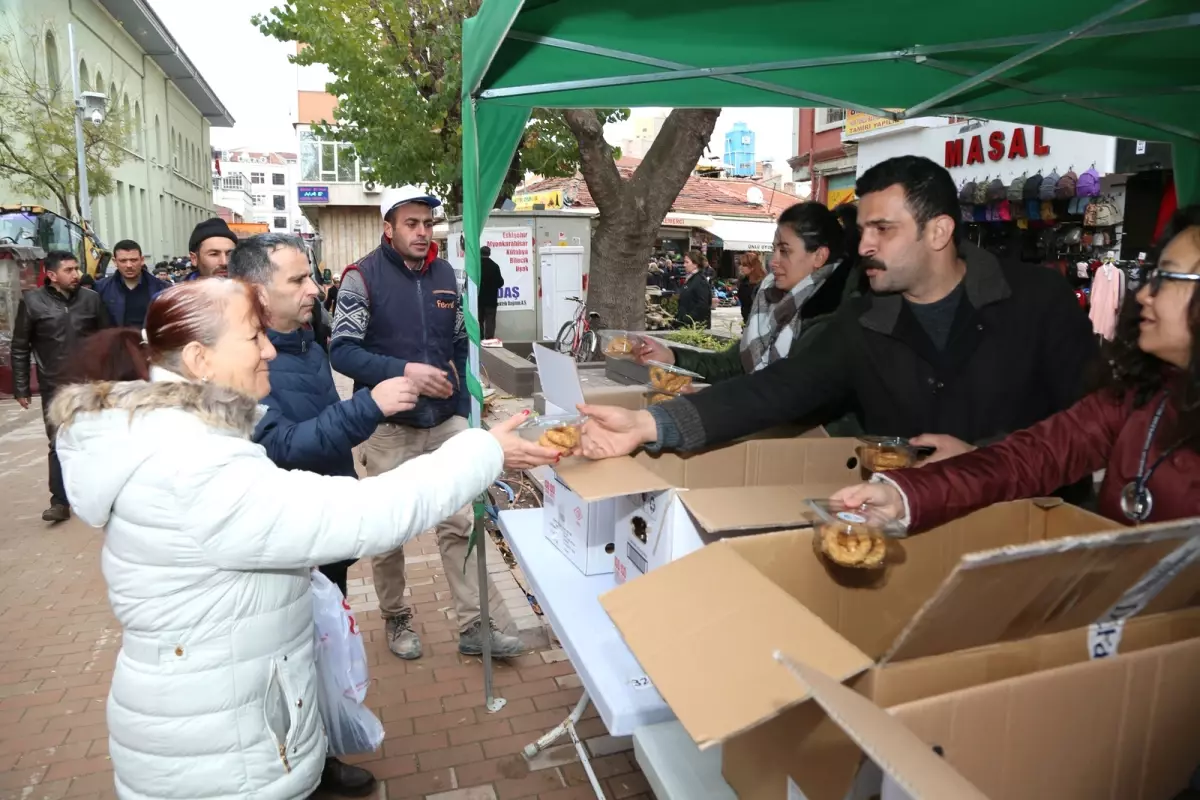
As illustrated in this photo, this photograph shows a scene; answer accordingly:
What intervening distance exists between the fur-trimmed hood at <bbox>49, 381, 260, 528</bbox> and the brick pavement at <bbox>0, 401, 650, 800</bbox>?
184cm

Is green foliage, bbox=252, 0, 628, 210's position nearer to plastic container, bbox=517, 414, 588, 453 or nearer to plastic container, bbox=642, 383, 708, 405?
plastic container, bbox=642, 383, 708, 405

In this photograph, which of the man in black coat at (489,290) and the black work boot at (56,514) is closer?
the black work boot at (56,514)

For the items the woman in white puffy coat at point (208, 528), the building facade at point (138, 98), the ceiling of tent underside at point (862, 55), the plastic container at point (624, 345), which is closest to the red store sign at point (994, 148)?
the ceiling of tent underside at point (862, 55)

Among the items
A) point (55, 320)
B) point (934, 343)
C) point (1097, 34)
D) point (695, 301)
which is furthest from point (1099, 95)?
point (695, 301)

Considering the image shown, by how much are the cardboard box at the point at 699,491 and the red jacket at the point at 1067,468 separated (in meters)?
0.30

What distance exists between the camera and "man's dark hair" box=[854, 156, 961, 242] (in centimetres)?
246

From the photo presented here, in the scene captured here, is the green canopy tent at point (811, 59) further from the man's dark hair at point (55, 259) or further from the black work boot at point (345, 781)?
the man's dark hair at point (55, 259)

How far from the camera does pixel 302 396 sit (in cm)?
279

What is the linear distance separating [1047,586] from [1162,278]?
36.3 inches

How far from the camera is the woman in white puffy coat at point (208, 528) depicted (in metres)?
1.54

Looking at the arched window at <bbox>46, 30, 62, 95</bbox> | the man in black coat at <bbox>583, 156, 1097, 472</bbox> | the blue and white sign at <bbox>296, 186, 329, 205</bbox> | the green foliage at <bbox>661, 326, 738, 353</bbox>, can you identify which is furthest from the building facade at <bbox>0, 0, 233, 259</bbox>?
the man in black coat at <bbox>583, 156, 1097, 472</bbox>

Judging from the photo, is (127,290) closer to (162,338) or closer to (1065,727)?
(162,338)

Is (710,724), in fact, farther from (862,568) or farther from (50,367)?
(50,367)

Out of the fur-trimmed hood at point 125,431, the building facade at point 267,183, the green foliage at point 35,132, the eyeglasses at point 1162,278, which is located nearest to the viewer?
the fur-trimmed hood at point 125,431
